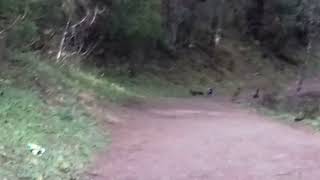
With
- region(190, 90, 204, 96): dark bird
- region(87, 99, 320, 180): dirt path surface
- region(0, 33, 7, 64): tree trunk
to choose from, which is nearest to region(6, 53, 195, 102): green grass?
region(190, 90, 204, 96): dark bird

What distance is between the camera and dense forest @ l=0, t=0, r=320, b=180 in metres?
10.7

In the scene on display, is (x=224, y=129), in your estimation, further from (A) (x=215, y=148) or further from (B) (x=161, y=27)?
(B) (x=161, y=27)

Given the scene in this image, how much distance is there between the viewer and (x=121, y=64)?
29.9 metres

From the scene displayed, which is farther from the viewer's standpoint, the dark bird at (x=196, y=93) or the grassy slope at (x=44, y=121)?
the dark bird at (x=196, y=93)

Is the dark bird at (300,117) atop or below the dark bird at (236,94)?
atop

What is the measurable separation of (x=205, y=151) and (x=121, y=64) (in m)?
19.1

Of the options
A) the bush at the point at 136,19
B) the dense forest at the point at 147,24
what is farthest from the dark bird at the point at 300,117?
the bush at the point at 136,19

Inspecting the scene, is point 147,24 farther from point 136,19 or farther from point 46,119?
point 46,119

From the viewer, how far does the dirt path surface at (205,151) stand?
9.06 meters

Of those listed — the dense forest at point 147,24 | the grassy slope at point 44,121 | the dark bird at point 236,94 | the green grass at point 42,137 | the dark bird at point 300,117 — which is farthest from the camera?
the dark bird at point 236,94

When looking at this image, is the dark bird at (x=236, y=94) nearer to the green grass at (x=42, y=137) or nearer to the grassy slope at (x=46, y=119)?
the grassy slope at (x=46, y=119)

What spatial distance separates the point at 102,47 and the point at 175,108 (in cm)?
991

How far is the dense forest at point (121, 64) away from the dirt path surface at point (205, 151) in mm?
537

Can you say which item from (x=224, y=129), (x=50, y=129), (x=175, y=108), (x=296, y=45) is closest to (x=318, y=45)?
(x=296, y=45)
